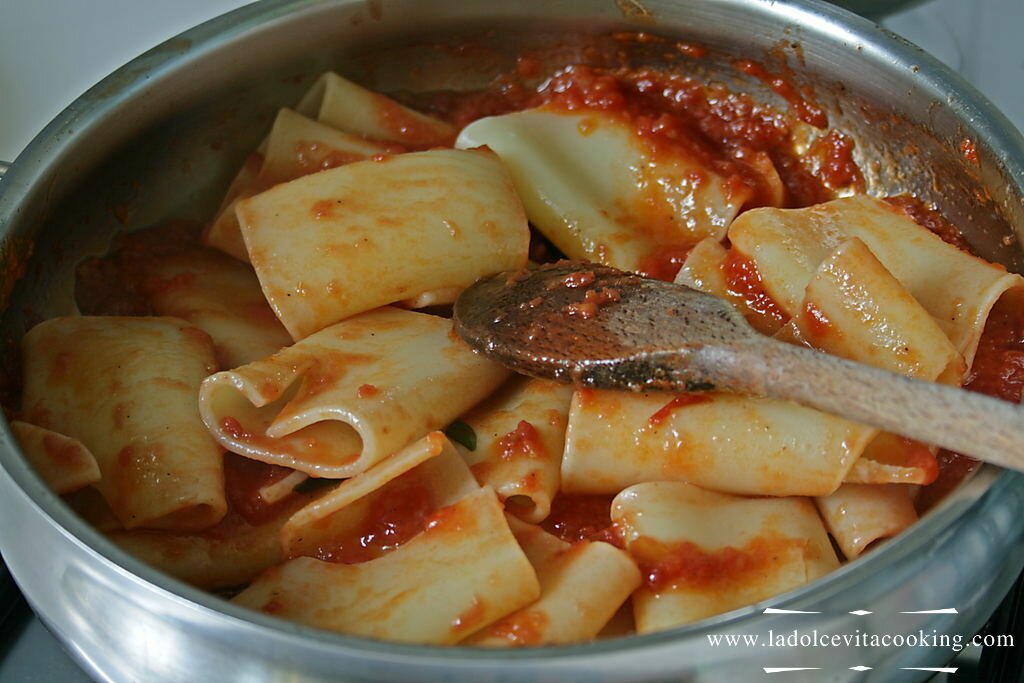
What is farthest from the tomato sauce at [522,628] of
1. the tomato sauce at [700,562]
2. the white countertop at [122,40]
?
the white countertop at [122,40]

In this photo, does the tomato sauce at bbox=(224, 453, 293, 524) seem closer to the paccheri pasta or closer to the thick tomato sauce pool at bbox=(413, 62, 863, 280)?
the paccheri pasta

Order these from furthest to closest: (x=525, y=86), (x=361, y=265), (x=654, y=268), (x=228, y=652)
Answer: (x=525, y=86) < (x=654, y=268) < (x=361, y=265) < (x=228, y=652)

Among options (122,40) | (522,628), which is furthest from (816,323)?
(122,40)

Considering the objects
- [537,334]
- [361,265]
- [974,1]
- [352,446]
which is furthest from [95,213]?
[974,1]

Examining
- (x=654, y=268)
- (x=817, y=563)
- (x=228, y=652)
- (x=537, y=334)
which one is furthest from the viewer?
(x=654, y=268)

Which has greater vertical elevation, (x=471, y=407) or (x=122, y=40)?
(x=122, y=40)

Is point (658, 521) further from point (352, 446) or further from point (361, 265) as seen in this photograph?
point (361, 265)

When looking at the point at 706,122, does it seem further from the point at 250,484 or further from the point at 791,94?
the point at 250,484
